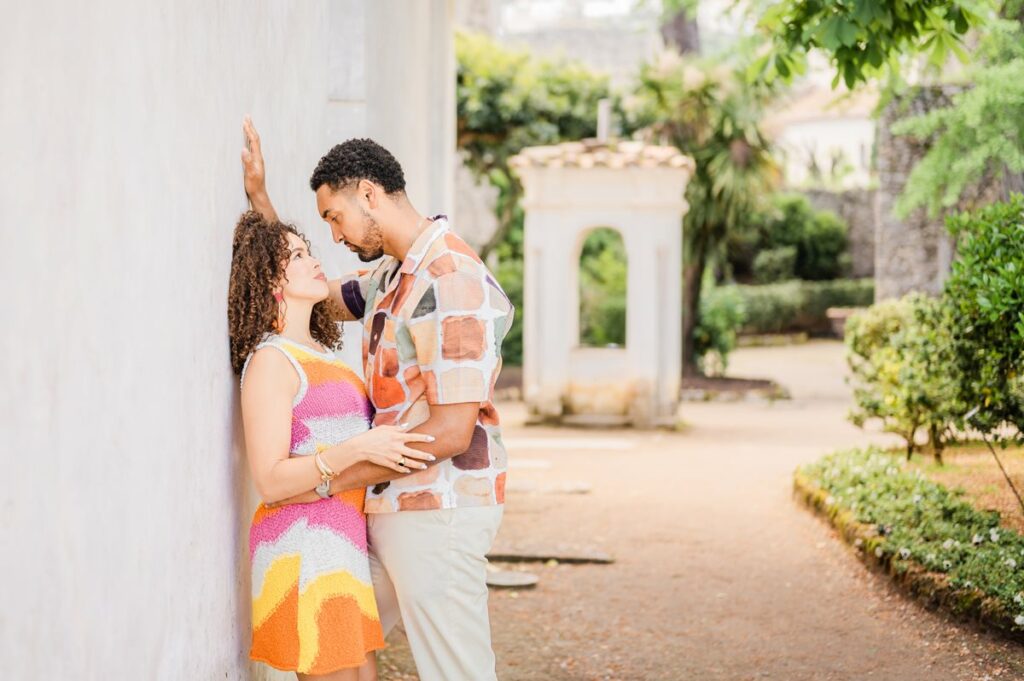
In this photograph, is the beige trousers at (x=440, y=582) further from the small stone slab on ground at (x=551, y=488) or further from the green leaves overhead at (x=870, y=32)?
the small stone slab on ground at (x=551, y=488)

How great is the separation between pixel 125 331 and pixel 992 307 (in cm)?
454

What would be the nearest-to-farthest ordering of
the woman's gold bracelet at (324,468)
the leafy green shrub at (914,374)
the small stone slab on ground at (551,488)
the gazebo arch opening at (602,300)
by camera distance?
the woman's gold bracelet at (324,468), the leafy green shrub at (914,374), the small stone slab on ground at (551,488), the gazebo arch opening at (602,300)

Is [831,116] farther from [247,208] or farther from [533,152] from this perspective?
[247,208]

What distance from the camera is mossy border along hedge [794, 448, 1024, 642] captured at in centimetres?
544

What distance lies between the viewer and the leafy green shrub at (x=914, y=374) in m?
7.98

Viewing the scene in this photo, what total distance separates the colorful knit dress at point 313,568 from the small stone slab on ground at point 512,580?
3.61m

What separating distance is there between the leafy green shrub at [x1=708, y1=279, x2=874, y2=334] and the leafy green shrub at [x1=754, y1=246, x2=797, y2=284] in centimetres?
48

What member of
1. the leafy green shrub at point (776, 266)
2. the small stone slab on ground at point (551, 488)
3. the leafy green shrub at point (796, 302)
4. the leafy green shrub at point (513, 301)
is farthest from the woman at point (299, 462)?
the leafy green shrub at point (776, 266)

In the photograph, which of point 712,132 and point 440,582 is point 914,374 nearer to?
point 440,582

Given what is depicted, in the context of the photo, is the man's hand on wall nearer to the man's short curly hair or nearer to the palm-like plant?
the man's short curly hair

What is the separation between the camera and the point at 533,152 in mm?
14305

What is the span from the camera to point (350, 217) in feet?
10.3

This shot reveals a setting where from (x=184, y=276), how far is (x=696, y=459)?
369 inches

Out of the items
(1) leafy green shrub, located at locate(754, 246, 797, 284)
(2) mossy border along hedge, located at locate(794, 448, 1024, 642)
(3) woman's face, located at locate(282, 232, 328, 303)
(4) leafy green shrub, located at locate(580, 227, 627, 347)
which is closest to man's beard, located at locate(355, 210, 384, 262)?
(3) woman's face, located at locate(282, 232, 328, 303)
